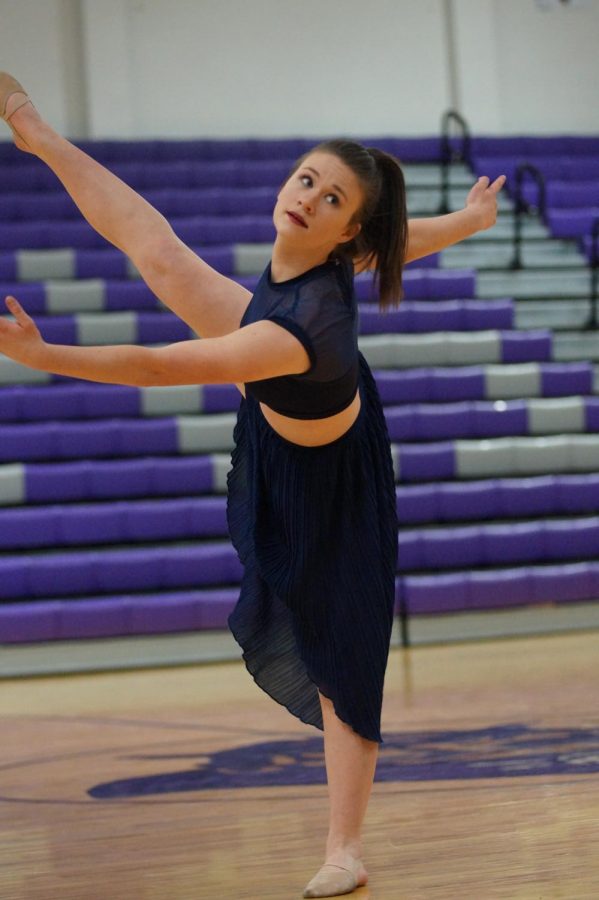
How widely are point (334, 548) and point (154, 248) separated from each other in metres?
0.50

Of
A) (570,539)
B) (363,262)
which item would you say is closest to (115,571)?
(570,539)

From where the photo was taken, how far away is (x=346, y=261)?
179cm

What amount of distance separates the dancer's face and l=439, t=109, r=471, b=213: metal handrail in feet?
14.1

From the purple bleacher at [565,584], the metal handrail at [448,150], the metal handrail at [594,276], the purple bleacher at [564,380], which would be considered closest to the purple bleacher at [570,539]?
the purple bleacher at [565,584]

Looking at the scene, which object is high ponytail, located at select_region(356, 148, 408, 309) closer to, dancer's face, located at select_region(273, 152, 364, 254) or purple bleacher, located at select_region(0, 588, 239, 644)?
dancer's face, located at select_region(273, 152, 364, 254)

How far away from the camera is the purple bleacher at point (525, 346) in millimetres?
5312

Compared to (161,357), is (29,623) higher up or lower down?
lower down

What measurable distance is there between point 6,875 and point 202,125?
16.8 ft

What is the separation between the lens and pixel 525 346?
533cm

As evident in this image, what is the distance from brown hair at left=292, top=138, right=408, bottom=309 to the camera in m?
1.76

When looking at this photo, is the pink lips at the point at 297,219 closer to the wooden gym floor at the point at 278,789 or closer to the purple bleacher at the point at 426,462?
the wooden gym floor at the point at 278,789

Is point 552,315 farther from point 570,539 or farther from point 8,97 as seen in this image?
point 8,97

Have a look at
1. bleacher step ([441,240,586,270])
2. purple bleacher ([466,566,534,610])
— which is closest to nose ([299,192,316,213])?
purple bleacher ([466,566,534,610])

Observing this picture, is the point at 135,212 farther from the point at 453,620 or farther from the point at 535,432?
the point at 535,432
